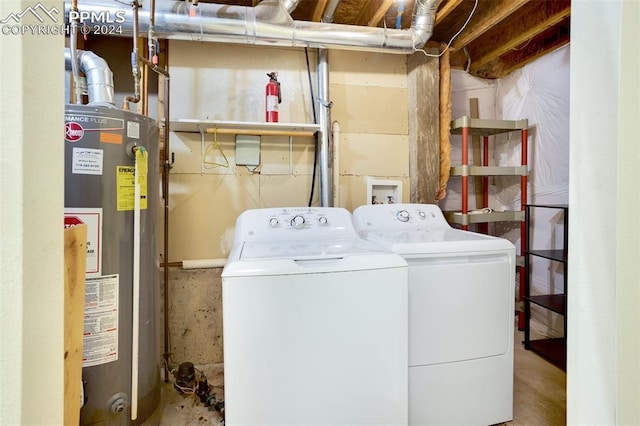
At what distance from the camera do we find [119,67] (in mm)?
1990

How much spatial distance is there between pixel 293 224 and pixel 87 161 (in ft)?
2.99

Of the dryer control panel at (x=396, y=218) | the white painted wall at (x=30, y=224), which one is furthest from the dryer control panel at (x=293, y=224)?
the white painted wall at (x=30, y=224)

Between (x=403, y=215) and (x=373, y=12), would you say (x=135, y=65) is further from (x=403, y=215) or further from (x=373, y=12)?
(x=403, y=215)

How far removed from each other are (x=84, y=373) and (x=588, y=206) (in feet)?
5.64

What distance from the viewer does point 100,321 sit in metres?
1.24

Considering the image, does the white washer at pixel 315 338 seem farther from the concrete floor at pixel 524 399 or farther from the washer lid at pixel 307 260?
the concrete floor at pixel 524 399

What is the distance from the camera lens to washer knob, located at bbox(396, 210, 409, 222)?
72.6 inches

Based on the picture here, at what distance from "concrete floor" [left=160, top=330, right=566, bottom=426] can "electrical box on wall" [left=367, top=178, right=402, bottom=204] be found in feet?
4.30

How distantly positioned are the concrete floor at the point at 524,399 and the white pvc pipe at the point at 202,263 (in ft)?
2.12

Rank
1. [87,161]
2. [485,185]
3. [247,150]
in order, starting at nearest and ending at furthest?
[87,161], [247,150], [485,185]

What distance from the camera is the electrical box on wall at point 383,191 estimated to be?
88.0 inches

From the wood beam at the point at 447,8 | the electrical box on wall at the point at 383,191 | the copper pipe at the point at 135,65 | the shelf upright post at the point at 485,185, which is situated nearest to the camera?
the copper pipe at the point at 135,65

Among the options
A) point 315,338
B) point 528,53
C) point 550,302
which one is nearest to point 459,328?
point 315,338

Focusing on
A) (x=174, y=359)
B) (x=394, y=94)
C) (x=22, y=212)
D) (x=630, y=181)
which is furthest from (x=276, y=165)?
(x=630, y=181)
